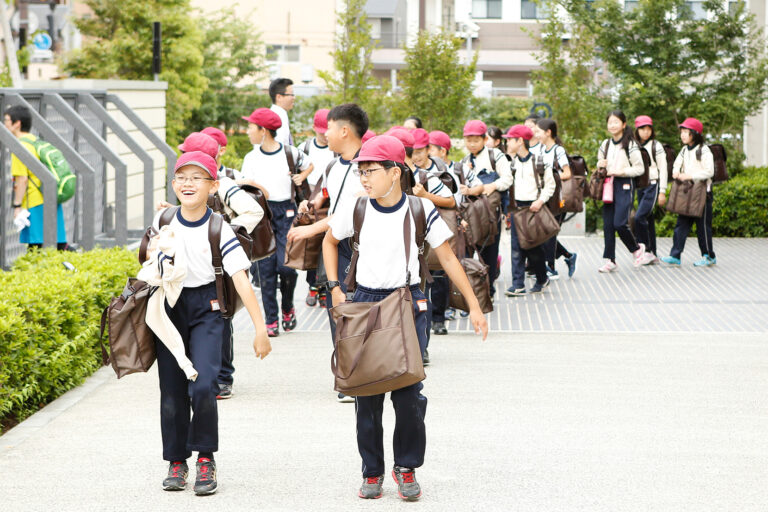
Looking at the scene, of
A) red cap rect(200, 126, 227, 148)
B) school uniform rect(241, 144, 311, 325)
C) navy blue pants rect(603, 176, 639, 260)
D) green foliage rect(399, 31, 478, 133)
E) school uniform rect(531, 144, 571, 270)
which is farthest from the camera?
green foliage rect(399, 31, 478, 133)

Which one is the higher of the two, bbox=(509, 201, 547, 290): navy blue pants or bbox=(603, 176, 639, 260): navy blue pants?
bbox=(603, 176, 639, 260): navy blue pants

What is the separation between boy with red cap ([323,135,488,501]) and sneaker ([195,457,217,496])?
2.28 feet

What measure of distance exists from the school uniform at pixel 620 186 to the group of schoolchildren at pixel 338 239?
1791 millimetres

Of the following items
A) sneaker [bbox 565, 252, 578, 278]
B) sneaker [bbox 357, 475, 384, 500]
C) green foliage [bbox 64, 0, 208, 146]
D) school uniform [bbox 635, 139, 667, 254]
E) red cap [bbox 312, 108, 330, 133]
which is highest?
green foliage [bbox 64, 0, 208, 146]

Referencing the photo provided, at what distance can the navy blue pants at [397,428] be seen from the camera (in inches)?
219

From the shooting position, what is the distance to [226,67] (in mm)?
41531

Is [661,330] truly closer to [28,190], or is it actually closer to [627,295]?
[627,295]

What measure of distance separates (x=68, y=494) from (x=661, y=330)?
657 cm

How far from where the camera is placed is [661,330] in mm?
10953

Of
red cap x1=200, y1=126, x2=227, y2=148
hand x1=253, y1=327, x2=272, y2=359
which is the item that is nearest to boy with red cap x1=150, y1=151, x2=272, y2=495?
hand x1=253, y1=327, x2=272, y2=359

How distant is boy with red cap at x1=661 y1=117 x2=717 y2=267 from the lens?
593 inches

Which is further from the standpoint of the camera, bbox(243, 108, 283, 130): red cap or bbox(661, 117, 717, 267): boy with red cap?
bbox(661, 117, 717, 267): boy with red cap

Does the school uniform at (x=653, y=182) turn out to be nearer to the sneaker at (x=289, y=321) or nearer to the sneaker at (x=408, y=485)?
the sneaker at (x=289, y=321)

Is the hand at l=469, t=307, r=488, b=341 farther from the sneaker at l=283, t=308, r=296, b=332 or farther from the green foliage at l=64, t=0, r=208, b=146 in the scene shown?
the green foliage at l=64, t=0, r=208, b=146
